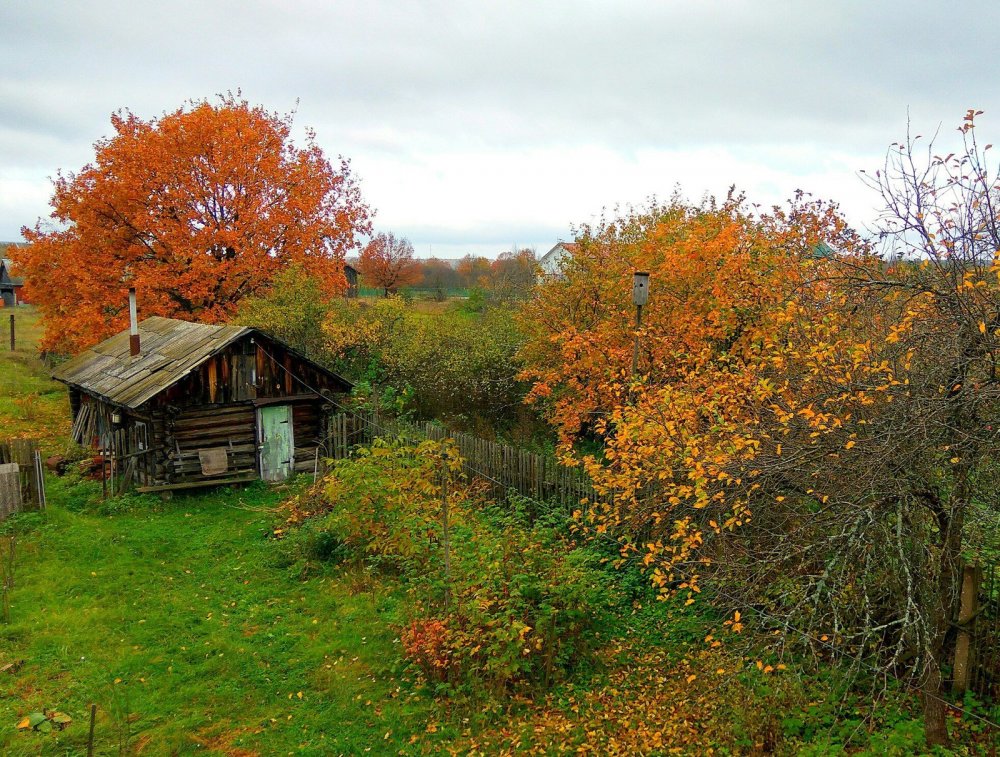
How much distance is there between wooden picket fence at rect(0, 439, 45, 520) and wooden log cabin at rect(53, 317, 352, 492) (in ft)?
5.43

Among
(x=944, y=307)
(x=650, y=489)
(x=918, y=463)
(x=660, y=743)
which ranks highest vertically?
(x=944, y=307)

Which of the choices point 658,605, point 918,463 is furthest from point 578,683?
point 918,463

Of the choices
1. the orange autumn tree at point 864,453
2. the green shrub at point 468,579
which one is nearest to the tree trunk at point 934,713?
the orange autumn tree at point 864,453

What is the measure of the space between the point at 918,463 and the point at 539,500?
23.0ft

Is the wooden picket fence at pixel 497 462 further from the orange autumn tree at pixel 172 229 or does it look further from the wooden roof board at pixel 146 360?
the orange autumn tree at pixel 172 229

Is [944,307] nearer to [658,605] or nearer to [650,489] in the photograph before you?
[650,489]

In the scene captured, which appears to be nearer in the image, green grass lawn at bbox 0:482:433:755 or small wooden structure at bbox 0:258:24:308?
green grass lawn at bbox 0:482:433:755

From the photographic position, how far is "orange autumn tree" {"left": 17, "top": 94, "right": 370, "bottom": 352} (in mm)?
21797

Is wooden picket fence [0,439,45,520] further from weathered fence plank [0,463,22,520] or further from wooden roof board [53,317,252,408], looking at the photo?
wooden roof board [53,317,252,408]

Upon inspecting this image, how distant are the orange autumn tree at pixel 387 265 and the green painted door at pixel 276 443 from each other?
1452 inches

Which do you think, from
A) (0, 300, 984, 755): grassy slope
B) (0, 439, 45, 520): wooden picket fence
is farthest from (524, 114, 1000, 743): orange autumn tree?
(0, 439, 45, 520): wooden picket fence

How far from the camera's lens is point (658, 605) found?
353 inches

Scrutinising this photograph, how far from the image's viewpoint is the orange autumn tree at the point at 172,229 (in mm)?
21797

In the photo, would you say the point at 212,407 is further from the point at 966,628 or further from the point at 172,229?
the point at 966,628
